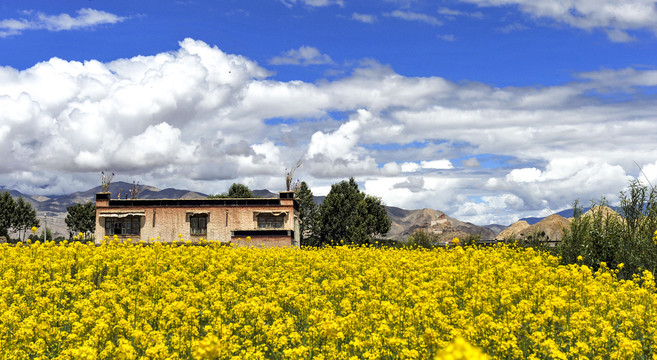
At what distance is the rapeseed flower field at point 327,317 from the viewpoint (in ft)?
29.0

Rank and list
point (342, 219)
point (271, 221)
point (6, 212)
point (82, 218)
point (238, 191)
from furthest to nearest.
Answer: point (82, 218)
point (6, 212)
point (238, 191)
point (342, 219)
point (271, 221)

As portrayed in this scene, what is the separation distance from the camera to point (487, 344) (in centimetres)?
917

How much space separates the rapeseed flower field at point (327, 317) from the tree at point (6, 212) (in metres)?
92.1

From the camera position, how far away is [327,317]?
9320 mm

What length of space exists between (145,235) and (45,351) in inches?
1674

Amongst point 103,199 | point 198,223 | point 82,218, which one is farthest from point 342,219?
point 82,218

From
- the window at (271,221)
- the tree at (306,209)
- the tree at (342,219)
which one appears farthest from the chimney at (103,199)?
the tree at (306,209)

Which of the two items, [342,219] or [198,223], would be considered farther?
[342,219]

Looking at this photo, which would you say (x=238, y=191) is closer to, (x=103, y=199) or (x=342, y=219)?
(x=342, y=219)

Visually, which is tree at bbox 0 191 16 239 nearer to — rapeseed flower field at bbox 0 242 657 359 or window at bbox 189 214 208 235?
window at bbox 189 214 208 235

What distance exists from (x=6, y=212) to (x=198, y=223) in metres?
62.8

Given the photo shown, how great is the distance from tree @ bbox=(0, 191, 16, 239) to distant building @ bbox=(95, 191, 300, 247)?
5599 cm

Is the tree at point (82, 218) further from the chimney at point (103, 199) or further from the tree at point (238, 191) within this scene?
the chimney at point (103, 199)

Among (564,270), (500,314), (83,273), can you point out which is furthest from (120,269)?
(564,270)
